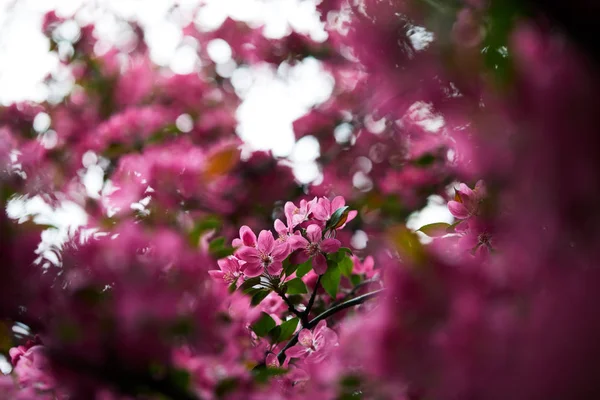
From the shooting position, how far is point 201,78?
2770 millimetres

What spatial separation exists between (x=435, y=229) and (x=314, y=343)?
30 cm

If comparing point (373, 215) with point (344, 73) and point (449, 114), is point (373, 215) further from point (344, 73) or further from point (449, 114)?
point (449, 114)

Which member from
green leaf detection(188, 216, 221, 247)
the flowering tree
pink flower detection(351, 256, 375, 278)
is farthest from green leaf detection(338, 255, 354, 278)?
green leaf detection(188, 216, 221, 247)

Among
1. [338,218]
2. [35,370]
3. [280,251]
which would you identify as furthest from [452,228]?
[35,370]

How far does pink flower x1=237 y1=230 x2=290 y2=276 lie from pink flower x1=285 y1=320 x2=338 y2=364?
0.37 feet

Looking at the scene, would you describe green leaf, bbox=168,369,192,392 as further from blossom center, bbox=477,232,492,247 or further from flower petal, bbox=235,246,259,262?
blossom center, bbox=477,232,492,247

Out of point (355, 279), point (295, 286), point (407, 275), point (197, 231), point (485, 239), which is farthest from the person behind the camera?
point (355, 279)

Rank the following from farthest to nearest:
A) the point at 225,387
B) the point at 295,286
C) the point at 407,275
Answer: the point at 295,286, the point at 225,387, the point at 407,275

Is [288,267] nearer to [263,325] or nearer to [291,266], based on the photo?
[291,266]

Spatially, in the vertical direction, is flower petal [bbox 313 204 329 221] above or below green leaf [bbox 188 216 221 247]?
below

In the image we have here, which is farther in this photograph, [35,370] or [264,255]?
[264,255]

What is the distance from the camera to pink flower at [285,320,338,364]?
2.89ft

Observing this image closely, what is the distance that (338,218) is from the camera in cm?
96

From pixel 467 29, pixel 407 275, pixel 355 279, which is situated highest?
pixel 467 29
